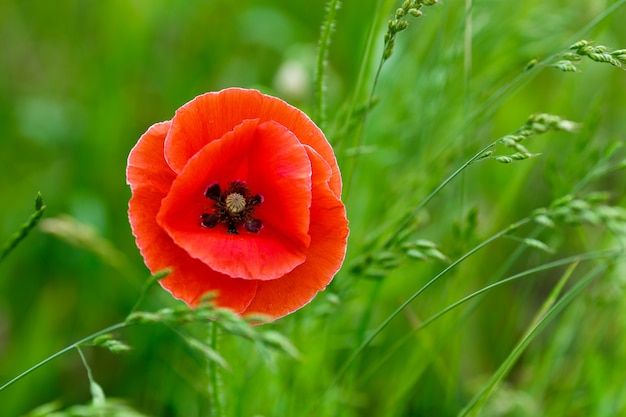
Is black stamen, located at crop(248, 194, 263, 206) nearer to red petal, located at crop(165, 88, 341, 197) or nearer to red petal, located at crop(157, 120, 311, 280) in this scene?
red petal, located at crop(157, 120, 311, 280)

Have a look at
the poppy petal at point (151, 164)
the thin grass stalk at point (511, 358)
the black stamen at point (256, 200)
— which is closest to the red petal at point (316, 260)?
the black stamen at point (256, 200)

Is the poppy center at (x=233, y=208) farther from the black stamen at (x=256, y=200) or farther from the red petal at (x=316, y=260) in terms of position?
the red petal at (x=316, y=260)

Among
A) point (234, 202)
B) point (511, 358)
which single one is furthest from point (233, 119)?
point (511, 358)

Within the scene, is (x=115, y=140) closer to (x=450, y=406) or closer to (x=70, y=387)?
(x=70, y=387)

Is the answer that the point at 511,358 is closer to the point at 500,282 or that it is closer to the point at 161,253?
the point at 500,282

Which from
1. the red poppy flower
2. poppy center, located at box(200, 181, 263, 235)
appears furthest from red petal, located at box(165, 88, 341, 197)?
poppy center, located at box(200, 181, 263, 235)
